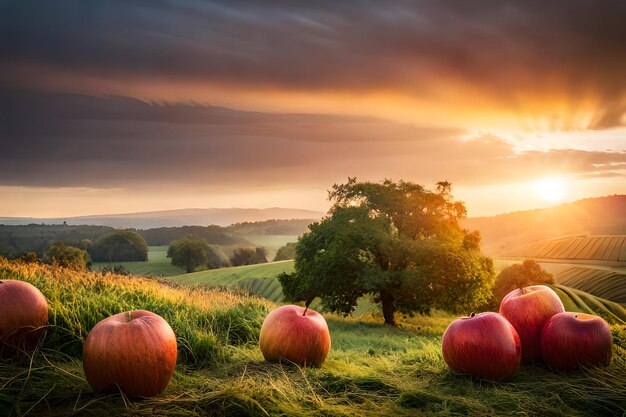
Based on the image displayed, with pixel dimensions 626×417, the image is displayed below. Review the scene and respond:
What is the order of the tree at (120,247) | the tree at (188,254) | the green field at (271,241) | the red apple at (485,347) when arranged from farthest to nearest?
the green field at (271,241) < the tree at (188,254) < the tree at (120,247) < the red apple at (485,347)

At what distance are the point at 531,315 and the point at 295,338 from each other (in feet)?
12.2

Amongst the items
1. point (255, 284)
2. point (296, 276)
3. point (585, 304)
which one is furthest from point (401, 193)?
point (255, 284)

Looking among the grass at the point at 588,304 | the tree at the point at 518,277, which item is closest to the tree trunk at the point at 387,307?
the tree at the point at 518,277

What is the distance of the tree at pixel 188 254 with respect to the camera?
264ft

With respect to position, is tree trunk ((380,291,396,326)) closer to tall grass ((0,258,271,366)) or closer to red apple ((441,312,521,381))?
tall grass ((0,258,271,366))

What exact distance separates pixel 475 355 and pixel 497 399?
92 centimetres

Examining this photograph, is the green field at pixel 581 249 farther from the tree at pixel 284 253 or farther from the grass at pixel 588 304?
the tree at pixel 284 253

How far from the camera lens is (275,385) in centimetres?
649

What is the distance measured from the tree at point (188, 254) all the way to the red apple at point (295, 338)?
2925 inches

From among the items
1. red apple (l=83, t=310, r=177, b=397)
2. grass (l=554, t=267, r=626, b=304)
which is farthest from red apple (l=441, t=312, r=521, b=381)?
grass (l=554, t=267, r=626, b=304)

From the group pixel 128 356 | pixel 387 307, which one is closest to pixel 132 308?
pixel 128 356

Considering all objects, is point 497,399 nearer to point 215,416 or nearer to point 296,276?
point 215,416

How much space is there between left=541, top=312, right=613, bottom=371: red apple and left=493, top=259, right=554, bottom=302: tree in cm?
3525

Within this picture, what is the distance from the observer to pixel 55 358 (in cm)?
767
